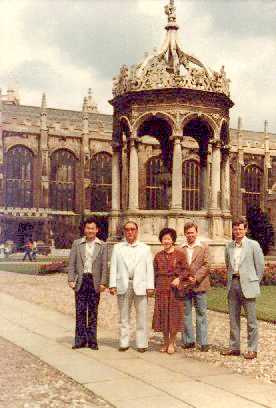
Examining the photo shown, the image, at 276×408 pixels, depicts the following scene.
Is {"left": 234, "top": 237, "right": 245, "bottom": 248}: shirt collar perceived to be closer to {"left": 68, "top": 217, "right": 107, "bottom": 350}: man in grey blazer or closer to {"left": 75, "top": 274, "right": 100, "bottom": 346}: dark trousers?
{"left": 68, "top": 217, "right": 107, "bottom": 350}: man in grey blazer

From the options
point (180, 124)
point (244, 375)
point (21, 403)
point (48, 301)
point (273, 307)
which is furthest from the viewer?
point (180, 124)

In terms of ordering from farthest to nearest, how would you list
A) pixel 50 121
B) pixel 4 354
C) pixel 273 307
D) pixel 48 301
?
pixel 50 121
pixel 48 301
pixel 273 307
pixel 4 354

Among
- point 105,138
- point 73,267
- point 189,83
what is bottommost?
point 73,267

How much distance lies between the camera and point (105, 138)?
5319 cm

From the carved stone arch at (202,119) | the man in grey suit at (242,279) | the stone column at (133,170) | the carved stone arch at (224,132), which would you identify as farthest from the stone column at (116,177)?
the man in grey suit at (242,279)

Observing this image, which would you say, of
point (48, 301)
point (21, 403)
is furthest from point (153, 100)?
point (21, 403)

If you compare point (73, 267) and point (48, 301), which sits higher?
point (73, 267)

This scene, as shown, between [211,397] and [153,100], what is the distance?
14.1m

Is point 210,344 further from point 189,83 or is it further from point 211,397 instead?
point 189,83

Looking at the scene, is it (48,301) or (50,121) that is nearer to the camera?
(48,301)

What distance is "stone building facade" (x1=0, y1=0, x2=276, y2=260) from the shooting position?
1880cm

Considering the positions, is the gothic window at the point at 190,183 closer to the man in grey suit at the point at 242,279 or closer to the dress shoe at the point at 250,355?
the man in grey suit at the point at 242,279

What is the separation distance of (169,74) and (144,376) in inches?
542

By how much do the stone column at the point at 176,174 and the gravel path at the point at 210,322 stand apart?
4.17 metres
